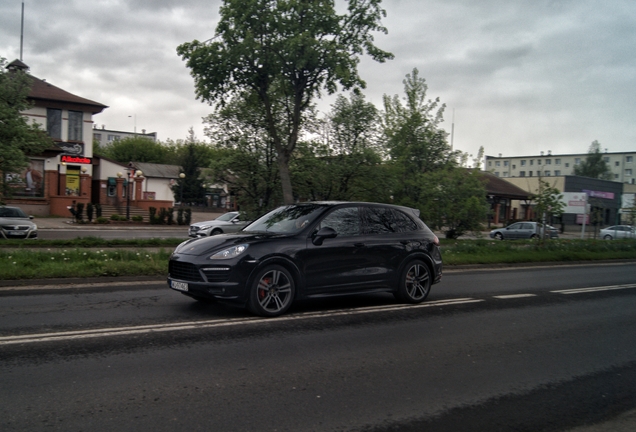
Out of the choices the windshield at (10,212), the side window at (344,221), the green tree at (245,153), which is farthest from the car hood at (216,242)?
the windshield at (10,212)

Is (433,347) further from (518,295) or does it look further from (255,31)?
(255,31)

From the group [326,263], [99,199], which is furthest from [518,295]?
[99,199]

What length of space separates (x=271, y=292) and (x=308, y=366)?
2.09 metres

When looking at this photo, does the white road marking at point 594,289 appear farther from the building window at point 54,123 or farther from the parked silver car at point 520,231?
the building window at point 54,123

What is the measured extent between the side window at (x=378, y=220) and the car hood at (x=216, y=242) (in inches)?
66.2

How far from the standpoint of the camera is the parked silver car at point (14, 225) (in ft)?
69.6

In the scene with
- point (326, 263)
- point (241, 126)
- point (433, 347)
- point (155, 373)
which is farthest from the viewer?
point (241, 126)

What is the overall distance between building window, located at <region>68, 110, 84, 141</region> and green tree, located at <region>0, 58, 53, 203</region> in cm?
2297

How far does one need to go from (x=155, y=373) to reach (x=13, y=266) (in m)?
7.25

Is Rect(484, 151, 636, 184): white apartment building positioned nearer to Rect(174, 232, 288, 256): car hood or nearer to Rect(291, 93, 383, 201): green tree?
Rect(291, 93, 383, 201): green tree

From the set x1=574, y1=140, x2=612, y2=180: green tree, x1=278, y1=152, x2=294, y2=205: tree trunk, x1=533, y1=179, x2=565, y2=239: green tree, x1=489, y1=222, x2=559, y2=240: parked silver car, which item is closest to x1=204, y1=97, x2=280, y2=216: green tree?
x1=278, y1=152, x2=294, y2=205: tree trunk

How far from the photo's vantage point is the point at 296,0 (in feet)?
52.1

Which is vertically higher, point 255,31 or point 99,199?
point 255,31

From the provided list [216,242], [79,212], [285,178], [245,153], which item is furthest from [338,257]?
[79,212]
